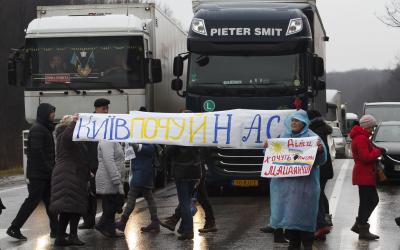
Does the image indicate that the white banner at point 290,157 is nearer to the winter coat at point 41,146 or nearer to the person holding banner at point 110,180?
the person holding banner at point 110,180

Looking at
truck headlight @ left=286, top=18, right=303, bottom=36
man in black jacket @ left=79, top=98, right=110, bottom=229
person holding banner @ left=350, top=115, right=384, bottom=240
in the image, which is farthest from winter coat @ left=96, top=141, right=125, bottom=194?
truck headlight @ left=286, top=18, right=303, bottom=36

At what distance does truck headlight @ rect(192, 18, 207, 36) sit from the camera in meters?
17.2

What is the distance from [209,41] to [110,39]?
221cm

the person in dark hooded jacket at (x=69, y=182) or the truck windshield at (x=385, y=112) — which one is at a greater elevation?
the person in dark hooded jacket at (x=69, y=182)

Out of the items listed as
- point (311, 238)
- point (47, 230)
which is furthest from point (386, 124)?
point (311, 238)

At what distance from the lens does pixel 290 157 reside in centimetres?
1013

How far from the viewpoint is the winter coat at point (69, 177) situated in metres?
11.5

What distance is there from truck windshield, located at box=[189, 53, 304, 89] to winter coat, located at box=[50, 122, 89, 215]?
5708mm

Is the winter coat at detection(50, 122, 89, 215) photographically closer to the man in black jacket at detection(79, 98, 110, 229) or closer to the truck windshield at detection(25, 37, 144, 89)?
the man in black jacket at detection(79, 98, 110, 229)

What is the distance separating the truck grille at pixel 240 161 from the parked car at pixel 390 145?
505cm

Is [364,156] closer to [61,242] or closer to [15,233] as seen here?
[61,242]

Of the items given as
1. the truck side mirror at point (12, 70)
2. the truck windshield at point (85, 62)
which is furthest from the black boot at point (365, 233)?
the truck side mirror at point (12, 70)

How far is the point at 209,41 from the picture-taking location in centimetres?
1716

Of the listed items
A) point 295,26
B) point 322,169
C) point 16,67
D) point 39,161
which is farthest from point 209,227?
point 16,67
